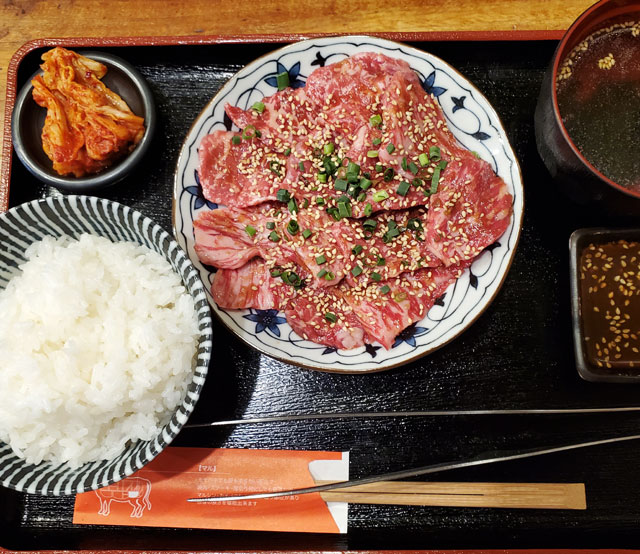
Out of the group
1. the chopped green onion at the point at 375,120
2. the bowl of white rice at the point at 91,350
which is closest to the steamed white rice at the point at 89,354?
the bowl of white rice at the point at 91,350

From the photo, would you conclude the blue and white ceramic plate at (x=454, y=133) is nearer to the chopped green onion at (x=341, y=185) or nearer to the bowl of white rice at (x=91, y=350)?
the bowl of white rice at (x=91, y=350)

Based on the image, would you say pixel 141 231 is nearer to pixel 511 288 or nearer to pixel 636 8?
pixel 511 288

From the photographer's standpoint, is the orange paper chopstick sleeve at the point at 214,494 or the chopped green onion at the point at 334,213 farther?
the chopped green onion at the point at 334,213

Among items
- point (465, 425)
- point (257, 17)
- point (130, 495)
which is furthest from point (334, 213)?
point (130, 495)

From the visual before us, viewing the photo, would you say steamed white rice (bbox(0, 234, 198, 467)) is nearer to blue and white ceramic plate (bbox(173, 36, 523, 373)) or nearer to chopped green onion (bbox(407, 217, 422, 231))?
blue and white ceramic plate (bbox(173, 36, 523, 373))

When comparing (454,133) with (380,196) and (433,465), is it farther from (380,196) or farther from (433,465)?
(433,465)

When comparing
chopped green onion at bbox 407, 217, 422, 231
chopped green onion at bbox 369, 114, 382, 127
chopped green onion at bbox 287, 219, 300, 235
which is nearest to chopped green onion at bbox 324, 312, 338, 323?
chopped green onion at bbox 287, 219, 300, 235

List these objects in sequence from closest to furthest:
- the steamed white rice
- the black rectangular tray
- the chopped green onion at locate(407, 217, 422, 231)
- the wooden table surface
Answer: the steamed white rice
the black rectangular tray
the chopped green onion at locate(407, 217, 422, 231)
the wooden table surface
